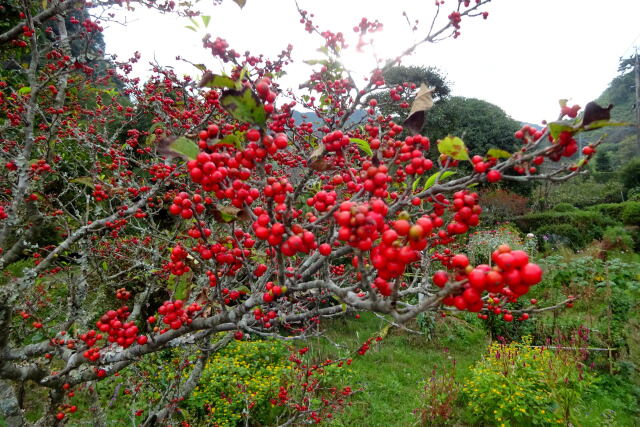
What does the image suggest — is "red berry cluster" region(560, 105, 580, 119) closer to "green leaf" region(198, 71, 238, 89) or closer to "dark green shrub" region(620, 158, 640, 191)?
"green leaf" region(198, 71, 238, 89)

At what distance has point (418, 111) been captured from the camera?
51.5 inches

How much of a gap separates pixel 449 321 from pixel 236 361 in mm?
5772

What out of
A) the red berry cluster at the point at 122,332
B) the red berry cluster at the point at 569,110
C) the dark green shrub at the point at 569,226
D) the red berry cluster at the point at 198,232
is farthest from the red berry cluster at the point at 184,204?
the dark green shrub at the point at 569,226

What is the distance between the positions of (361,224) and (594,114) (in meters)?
0.85

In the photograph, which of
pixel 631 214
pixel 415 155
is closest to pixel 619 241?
pixel 631 214

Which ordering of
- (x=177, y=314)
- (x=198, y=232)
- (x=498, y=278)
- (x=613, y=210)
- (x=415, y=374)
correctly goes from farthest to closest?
(x=613, y=210) → (x=415, y=374) → (x=177, y=314) → (x=198, y=232) → (x=498, y=278)

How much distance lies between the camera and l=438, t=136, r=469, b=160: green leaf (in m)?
1.20

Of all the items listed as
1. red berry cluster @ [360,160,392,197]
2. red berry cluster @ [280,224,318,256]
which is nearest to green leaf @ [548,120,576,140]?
red berry cluster @ [360,160,392,197]

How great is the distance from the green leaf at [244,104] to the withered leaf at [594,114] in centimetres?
103

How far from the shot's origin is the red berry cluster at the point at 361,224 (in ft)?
3.05

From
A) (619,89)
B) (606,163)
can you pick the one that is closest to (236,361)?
(606,163)

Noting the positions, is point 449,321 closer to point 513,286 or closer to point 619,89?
point 513,286

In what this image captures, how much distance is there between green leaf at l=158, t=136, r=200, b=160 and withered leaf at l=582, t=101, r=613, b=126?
1328mm

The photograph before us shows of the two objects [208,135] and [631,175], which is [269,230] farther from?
[631,175]
